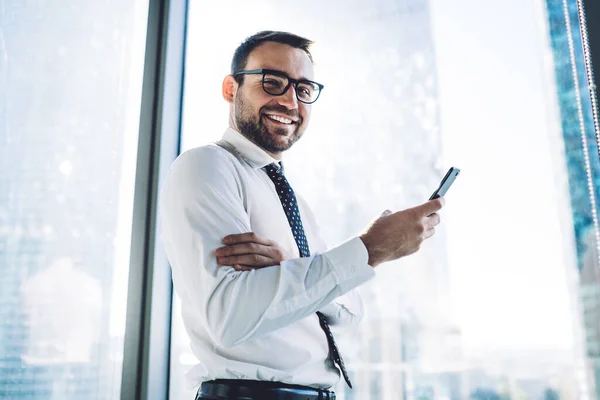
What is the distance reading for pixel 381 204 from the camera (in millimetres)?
1670

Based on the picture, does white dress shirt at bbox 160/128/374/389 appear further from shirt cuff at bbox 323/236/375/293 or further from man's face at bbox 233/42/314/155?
man's face at bbox 233/42/314/155

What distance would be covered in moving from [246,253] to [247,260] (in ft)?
0.04

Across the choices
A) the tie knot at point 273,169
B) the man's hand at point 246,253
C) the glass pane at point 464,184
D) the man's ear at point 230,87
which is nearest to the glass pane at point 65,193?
the glass pane at point 464,184

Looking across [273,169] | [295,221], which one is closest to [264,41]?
[273,169]

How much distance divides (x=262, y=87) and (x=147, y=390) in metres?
1.08

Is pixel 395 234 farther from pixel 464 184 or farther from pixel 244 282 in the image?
pixel 464 184

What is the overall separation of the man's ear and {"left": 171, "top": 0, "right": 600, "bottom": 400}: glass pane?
1.62 ft

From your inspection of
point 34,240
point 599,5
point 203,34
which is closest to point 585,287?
point 599,5

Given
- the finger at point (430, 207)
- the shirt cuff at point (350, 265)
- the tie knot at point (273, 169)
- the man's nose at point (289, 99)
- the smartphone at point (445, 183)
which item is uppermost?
the man's nose at point (289, 99)

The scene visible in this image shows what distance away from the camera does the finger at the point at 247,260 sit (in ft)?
2.99

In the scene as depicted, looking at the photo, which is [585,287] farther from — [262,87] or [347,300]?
[262,87]

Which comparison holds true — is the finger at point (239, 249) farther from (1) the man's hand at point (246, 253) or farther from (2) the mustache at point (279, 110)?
(2) the mustache at point (279, 110)

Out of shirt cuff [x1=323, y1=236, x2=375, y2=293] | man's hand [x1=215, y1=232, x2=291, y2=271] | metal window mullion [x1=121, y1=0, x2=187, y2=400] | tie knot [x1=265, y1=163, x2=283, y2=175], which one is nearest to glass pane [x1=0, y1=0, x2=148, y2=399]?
metal window mullion [x1=121, y1=0, x2=187, y2=400]

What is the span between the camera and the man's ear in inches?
53.6
